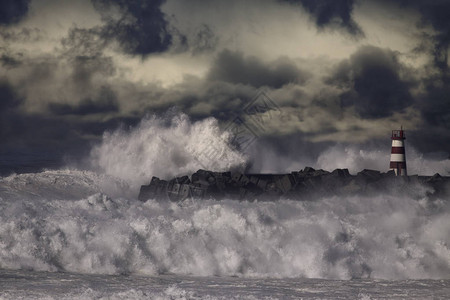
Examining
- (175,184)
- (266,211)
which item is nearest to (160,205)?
(266,211)

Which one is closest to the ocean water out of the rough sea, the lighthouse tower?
the rough sea

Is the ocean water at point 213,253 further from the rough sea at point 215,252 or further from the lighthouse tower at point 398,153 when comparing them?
the lighthouse tower at point 398,153

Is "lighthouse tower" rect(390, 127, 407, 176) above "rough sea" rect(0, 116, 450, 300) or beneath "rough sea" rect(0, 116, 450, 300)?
above

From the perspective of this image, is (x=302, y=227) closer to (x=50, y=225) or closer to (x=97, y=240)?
(x=97, y=240)

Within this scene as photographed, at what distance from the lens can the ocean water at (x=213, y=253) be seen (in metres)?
10.2

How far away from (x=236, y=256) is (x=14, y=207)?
4.92 metres

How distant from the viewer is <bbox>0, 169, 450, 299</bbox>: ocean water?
1016 cm

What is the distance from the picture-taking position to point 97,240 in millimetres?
12008

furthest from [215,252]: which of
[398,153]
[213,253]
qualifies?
[398,153]

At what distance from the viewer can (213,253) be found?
1234cm

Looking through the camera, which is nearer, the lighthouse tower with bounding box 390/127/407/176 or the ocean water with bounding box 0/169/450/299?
the ocean water with bounding box 0/169/450/299

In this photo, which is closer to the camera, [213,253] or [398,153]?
[213,253]

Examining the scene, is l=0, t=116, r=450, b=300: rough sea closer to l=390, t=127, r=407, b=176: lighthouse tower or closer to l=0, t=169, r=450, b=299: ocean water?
l=0, t=169, r=450, b=299: ocean water

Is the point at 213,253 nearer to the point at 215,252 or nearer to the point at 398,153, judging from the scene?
the point at 215,252
